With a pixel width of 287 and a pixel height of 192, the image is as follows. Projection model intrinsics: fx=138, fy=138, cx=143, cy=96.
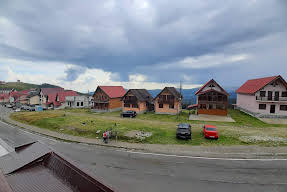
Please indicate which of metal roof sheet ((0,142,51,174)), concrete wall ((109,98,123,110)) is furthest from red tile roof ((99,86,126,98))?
metal roof sheet ((0,142,51,174))

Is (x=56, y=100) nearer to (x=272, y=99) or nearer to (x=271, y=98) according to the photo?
(x=271, y=98)

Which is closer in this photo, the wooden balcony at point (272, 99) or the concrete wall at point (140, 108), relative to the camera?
the wooden balcony at point (272, 99)

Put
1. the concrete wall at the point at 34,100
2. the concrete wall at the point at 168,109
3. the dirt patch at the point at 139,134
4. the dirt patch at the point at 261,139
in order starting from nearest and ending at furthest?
the dirt patch at the point at 261,139 → the dirt patch at the point at 139,134 → the concrete wall at the point at 168,109 → the concrete wall at the point at 34,100

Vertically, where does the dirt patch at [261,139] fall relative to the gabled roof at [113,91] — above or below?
below

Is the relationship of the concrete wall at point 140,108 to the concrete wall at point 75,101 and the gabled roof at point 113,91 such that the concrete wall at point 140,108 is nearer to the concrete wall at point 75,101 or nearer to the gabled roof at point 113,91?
the gabled roof at point 113,91

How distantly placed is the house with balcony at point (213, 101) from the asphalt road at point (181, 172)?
20.9 m

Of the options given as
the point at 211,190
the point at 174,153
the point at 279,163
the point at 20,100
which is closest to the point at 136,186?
the point at 211,190

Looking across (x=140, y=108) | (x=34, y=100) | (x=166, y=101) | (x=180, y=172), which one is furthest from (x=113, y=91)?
(x=34, y=100)

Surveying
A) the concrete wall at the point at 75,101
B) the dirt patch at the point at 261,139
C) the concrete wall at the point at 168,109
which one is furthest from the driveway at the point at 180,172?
the concrete wall at the point at 75,101

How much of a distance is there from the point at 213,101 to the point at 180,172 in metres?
26.3

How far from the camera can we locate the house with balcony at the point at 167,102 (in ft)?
119

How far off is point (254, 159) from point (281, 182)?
3457 mm

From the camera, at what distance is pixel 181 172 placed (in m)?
10.9

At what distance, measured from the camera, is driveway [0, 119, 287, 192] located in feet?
30.4
